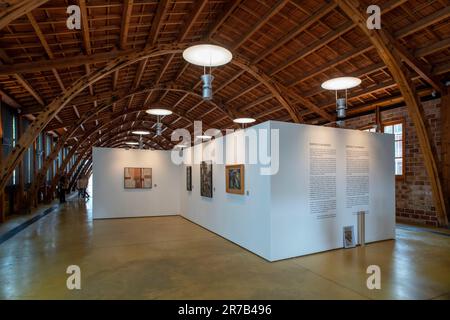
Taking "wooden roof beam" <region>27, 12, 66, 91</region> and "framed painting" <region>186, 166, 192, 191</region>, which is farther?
"framed painting" <region>186, 166, 192, 191</region>

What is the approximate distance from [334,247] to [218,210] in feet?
10.6

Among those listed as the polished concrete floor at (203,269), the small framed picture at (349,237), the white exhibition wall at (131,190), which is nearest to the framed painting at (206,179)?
the polished concrete floor at (203,269)

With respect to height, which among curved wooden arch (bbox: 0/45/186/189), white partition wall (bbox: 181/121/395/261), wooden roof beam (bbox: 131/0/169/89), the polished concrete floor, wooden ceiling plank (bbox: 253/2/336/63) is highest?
wooden roof beam (bbox: 131/0/169/89)

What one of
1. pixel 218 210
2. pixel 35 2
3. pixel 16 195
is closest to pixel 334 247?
pixel 218 210

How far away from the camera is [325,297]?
3.83m

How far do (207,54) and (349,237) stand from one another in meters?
5.22

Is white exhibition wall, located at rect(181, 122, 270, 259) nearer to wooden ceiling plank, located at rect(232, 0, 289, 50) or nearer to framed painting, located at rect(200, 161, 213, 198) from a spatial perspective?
framed painting, located at rect(200, 161, 213, 198)

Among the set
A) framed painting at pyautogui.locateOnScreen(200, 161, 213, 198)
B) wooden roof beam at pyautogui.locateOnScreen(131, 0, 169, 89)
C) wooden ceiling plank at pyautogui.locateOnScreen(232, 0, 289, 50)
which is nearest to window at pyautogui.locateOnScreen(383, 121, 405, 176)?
wooden ceiling plank at pyautogui.locateOnScreen(232, 0, 289, 50)

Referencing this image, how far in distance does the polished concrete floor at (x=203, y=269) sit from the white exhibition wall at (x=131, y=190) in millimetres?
3643

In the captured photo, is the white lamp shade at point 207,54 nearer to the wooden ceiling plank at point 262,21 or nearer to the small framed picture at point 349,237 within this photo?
the wooden ceiling plank at point 262,21

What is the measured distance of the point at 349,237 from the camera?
6422 mm

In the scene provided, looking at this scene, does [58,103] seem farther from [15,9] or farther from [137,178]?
→ [137,178]

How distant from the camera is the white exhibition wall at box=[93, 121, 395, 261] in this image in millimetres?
5633

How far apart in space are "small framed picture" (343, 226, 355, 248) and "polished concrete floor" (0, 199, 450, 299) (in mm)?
234
